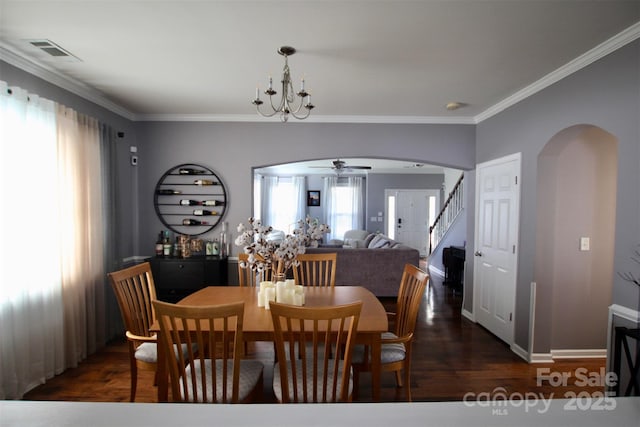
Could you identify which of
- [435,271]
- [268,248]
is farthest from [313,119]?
[435,271]

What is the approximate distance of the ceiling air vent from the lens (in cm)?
227

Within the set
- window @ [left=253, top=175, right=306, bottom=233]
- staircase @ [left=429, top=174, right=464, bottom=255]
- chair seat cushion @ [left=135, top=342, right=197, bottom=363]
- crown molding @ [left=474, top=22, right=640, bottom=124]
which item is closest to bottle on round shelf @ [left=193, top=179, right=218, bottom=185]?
chair seat cushion @ [left=135, top=342, right=197, bottom=363]

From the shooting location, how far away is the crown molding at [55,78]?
7.86 feet

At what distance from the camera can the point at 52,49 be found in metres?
2.38

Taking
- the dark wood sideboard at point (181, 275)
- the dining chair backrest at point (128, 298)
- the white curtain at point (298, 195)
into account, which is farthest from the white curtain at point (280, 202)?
the dining chair backrest at point (128, 298)

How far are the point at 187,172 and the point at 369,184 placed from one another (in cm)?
609

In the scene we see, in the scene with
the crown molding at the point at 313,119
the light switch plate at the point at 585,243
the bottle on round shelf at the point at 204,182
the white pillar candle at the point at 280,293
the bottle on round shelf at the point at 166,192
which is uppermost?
the crown molding at the point at 313,119

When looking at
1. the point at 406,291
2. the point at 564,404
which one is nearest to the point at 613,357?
the point at 406,291

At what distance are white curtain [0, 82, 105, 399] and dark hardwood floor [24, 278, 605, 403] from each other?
23 centimetres

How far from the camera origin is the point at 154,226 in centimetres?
420

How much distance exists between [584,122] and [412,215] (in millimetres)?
6789

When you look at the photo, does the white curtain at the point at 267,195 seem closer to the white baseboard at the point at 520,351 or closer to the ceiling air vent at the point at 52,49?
the ceiling air vent at the point at 52,49

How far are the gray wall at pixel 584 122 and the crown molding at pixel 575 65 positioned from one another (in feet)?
0.14

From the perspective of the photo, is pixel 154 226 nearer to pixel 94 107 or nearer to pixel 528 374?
pixel 94 107
